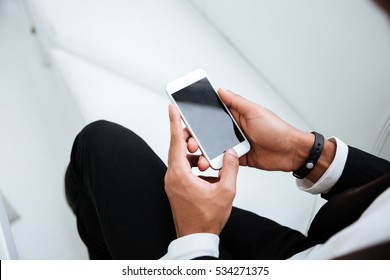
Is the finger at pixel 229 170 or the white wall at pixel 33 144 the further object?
the white wall at pixel 33 144

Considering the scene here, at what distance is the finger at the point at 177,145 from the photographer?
1.81ft

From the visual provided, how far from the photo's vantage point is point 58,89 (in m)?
1.01

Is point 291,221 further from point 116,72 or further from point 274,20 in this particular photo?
point 116,72

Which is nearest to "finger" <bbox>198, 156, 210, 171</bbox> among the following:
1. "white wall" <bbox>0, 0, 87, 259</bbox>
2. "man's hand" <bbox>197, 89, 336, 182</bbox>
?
"man's hand" <bbox>197, 89, 336, 182</bbox>

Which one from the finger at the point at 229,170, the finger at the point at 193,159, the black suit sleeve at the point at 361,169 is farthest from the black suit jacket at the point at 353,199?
the finger at the point at 193,159

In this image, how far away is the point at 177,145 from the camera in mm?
566

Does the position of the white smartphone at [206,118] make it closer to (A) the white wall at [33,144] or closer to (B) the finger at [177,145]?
(B) the finger at [177,145]

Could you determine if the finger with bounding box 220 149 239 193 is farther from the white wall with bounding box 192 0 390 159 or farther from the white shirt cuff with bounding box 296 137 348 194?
the white wall with bounding box 192 0 390 159

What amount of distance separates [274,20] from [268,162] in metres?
0.34

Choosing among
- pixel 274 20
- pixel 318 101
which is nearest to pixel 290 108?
pixel 318 101

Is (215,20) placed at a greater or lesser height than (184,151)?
greater

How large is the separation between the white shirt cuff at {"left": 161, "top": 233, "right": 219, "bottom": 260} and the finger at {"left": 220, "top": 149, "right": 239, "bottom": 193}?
0.08m
